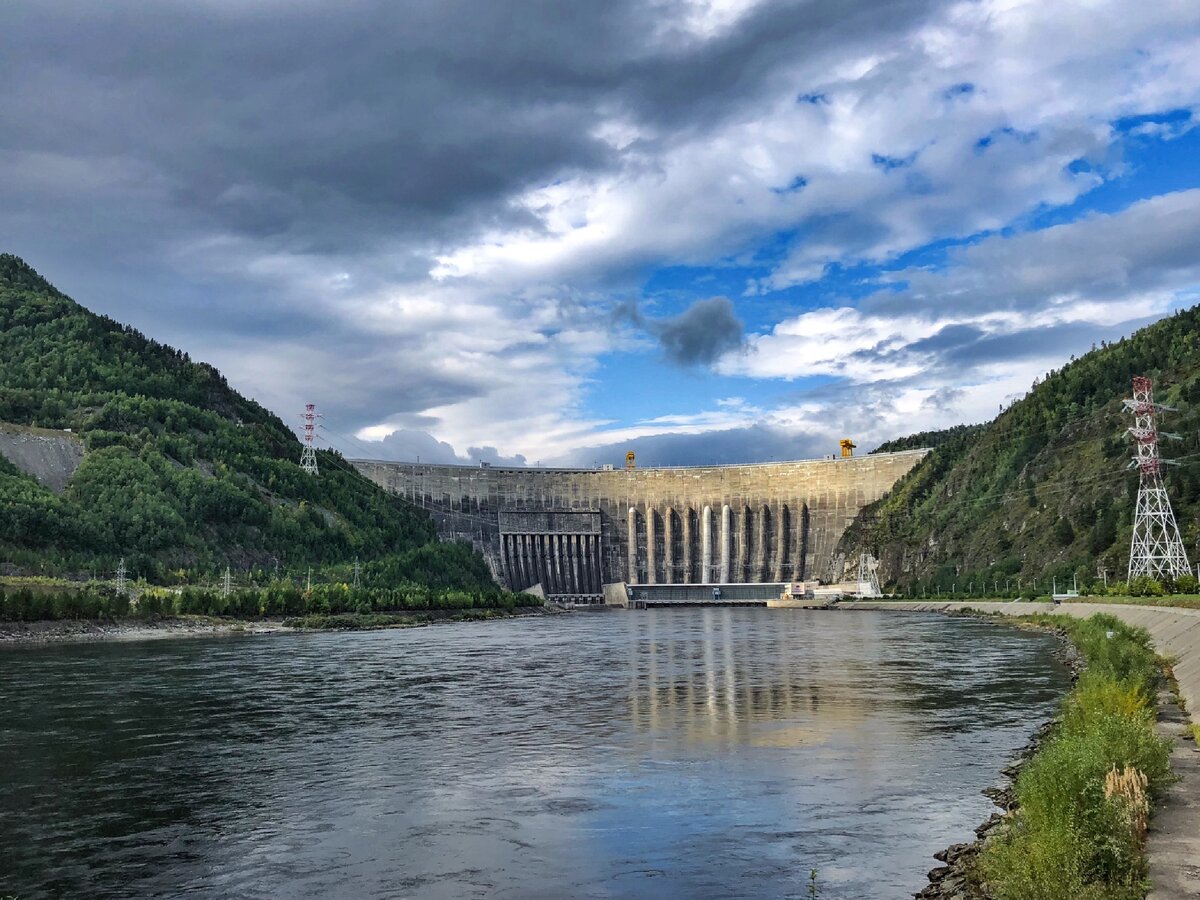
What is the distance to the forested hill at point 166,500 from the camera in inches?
5226

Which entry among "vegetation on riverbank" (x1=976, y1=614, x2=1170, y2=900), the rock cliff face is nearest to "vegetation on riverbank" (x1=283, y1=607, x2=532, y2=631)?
the rock cliff face

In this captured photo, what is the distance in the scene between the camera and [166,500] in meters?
150

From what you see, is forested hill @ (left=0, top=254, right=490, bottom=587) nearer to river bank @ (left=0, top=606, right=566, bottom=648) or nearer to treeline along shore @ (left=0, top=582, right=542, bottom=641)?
treeline along shore @ (left=0, top=582, right=542, bottom=641)

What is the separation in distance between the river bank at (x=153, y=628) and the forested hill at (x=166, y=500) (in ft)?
88.8

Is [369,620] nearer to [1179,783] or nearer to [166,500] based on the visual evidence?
[166,500]

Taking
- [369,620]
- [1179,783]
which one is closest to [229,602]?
[369,620]

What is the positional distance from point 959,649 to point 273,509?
12389 cm

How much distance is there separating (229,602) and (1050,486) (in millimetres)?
99160

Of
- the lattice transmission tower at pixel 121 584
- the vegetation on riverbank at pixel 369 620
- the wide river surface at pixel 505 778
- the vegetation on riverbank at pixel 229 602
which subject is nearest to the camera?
the wide river surface at pixel 505 778

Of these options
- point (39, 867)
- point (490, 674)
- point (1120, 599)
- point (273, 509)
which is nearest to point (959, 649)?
point (1120, 599)

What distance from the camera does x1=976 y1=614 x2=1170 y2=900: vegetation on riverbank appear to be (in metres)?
13.5

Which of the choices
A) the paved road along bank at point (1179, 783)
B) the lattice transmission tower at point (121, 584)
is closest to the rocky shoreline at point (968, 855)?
the paved road along bank at point (1179, 783)

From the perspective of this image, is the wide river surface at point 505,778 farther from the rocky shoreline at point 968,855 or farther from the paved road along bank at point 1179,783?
the paved road along bank at point 1179,783

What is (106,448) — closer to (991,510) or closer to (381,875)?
(991,510)
